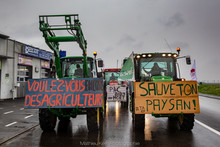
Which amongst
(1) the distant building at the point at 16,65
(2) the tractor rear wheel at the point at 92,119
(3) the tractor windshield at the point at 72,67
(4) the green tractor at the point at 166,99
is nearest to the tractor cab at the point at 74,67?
(3) the tractor windshield at the point at 72,67

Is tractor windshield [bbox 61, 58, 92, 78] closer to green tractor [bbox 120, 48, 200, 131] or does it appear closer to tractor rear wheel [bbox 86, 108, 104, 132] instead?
tractor rear wheel [bbox 86, 108, 104, 132]

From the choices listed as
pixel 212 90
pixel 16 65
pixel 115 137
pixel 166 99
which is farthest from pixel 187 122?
pixel 212 90

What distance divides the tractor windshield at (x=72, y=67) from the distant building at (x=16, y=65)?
11.1 metres

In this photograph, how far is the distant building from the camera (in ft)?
56.1

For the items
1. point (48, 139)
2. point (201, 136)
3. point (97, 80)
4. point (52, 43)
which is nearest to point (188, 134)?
point (201, 136)

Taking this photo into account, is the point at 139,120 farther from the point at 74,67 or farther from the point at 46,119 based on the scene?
the point at 74,67

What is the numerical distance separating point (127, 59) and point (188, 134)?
12.7 feet

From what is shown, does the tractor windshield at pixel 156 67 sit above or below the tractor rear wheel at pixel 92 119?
above

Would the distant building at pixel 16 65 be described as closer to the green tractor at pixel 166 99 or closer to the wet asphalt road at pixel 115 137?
the wet asphalt road at pixel 115 137

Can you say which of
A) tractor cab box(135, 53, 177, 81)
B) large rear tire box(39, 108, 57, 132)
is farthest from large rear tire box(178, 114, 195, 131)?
large rear tire box(39, 108, 57, 132)

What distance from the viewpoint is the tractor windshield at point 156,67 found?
296 inches

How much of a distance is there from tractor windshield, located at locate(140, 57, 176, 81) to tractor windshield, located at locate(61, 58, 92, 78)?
2.35 m

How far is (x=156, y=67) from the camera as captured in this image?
7.58m

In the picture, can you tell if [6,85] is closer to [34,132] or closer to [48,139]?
[34,132]
